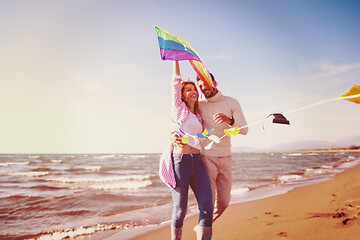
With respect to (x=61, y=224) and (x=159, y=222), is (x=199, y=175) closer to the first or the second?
(x=159, y=222)

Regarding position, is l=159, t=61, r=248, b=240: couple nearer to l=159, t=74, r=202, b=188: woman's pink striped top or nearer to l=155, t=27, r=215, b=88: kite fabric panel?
l=159, t=74, r=202, b=188: woman's pink striped top

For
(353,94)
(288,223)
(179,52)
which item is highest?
(179,52)

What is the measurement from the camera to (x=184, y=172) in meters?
2.69

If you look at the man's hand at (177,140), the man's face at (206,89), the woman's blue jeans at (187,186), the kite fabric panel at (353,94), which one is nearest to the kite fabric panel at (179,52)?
the man's face at (206,89)

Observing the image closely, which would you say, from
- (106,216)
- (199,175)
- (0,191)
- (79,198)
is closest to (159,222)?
(106,216)

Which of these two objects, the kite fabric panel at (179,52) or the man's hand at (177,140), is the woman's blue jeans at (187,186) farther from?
the kite fabric panel at (179,52)

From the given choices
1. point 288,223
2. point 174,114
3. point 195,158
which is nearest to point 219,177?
point 195,158

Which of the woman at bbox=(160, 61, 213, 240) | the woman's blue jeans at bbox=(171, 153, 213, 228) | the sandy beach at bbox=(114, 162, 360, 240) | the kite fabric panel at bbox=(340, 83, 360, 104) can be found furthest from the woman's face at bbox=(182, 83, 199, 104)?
the sandy beach at bbox=(114, 162, 360, 240)

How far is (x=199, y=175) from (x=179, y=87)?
3.35 ft

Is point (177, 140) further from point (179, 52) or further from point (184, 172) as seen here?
point (179, 52)

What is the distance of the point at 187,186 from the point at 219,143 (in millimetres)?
733

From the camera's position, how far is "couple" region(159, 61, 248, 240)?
2695mm

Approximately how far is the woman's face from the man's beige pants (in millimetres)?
738

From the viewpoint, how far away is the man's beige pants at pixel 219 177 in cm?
310
